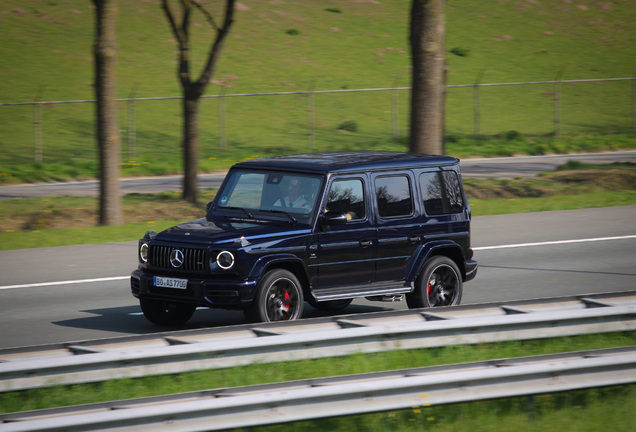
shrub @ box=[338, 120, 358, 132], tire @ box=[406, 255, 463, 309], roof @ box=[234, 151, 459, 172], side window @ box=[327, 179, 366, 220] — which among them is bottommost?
tire @ box=[406, 255, 463, 309]

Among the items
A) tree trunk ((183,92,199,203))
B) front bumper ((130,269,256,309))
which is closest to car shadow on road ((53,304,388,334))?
front bumper ((130,269,256,309))

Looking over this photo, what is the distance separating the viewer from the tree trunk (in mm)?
20031

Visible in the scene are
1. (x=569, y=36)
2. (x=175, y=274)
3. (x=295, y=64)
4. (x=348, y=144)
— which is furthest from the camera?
(x=569, y=36)

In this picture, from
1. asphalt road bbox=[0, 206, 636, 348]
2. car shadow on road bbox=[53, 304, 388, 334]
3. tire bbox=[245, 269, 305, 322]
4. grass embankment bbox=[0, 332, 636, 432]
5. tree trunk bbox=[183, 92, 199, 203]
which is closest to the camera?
grass embankment bbox=[0, 332, 636, 432]

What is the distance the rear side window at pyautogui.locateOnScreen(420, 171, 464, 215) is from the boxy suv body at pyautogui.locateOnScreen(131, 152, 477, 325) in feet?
0.04

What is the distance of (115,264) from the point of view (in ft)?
44.8

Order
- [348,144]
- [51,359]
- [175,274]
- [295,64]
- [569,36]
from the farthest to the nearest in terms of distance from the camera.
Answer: [569,36], [295,64], [348,144], [175,274], [51,359]

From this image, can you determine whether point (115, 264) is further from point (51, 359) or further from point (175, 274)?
point (51, 359)

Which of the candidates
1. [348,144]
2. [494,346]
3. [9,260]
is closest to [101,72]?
[9,260]

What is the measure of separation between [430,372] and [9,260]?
9.45m

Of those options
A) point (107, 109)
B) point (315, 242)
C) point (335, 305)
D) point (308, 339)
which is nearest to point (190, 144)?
point (107, 109)

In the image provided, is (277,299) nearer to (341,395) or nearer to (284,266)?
(284,266)

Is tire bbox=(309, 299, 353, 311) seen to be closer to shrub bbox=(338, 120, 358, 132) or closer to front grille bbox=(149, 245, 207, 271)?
front grille bbox=(149, 245, 207, 271)

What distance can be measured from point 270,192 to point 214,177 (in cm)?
1675
